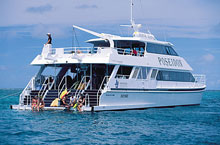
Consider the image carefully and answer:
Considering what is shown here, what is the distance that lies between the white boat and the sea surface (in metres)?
1.32

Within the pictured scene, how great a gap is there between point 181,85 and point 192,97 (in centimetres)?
214

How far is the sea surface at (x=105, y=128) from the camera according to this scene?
1339 cm

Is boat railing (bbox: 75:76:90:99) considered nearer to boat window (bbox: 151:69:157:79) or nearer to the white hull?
the white hull

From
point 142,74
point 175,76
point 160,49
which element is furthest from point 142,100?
point 175,76

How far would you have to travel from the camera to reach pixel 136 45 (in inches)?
979

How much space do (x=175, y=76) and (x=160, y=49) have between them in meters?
2.52

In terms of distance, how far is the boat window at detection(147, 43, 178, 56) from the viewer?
2464 cm

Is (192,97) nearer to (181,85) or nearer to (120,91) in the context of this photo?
(181,85)

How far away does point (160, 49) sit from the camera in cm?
2583

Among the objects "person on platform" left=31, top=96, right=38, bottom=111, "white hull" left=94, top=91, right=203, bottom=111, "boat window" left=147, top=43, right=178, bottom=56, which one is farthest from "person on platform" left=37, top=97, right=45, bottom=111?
"boat window" left=147, top=43, right=178, bottom=56

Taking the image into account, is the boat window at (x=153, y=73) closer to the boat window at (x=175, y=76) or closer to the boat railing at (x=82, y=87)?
the boat window at (x=175, y=76)

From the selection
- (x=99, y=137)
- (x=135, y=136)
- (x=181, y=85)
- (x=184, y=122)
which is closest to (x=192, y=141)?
(x=135, y=136)

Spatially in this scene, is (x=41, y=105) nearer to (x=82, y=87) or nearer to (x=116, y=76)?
(x=82, y=87)

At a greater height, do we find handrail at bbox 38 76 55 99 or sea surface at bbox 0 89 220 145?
handrail at bbox 38 76 55 99
